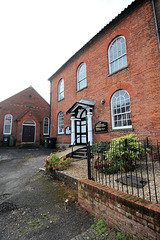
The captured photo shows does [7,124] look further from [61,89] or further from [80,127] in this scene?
[80,127]

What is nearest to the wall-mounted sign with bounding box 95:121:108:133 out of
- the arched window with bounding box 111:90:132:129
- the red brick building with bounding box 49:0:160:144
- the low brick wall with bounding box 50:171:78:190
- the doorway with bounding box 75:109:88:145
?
the red brick building with bounding box 49:0:160:144

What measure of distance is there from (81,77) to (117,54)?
12.1ft

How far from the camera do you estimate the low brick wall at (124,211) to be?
75.8 inches

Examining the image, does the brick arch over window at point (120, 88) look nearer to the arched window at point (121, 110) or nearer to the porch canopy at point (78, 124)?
the arched window at point (121, 110)

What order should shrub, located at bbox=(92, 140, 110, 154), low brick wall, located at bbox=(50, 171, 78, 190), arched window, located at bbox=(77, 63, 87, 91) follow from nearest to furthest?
1. shrub, located at bbox=(92, 140, 110, 154)
2. low brick wall, located at bbox=(50, 171, 78, 190)
3. arched window, located at bbox=(77, 63, 87, 91)

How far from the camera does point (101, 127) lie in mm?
8445

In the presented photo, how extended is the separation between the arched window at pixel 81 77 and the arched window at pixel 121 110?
3573 mm

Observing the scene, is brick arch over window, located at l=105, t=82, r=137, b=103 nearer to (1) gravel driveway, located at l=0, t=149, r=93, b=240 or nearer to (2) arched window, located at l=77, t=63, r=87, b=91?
(2) arched window, located at l=77, t=63, r=87, b=91

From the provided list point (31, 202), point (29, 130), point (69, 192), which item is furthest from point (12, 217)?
point (29, 130)

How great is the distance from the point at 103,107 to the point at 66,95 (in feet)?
16.9

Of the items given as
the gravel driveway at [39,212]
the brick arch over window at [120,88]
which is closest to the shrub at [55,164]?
the gravel driveway at [39,212]

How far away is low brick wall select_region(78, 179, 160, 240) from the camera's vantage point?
6.31 feet

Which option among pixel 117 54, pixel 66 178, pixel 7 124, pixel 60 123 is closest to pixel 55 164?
pixel 66 178

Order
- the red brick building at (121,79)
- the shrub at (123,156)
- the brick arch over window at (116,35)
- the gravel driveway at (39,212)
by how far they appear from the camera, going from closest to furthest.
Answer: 1. the gravel driveway at (39,212)
2. the shrub at (123,156)
3. the red brick building at (121,79)
4. the brick arch over window at (116,35)
